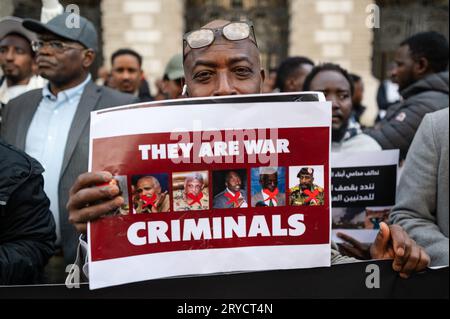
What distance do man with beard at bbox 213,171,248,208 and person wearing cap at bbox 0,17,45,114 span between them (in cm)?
337

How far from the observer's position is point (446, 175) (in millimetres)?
2096

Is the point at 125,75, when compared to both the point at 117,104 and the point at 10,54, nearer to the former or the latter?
the point at 10,54

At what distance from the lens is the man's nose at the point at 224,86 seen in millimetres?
2131

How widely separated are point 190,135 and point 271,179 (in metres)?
0.28

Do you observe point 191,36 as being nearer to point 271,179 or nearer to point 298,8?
point 271,179

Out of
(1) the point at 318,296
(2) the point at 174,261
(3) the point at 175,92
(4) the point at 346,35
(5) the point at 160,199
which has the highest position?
(4) the point at 346,35

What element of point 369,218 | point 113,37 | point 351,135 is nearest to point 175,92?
point 351,135

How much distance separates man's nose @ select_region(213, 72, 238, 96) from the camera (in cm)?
213

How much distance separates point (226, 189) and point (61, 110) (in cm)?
217

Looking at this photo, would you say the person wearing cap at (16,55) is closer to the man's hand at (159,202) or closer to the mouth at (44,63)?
the mouth at (44,63)

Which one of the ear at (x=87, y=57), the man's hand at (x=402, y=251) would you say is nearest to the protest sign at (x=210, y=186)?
the man's hand at (x=402, y=251)

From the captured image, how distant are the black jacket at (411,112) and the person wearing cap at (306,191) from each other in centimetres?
226

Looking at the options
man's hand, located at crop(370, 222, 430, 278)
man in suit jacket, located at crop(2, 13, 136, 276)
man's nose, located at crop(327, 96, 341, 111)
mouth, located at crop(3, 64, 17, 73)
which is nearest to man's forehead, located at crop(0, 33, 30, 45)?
mouth, located at crop(3, 64, 17, 73)

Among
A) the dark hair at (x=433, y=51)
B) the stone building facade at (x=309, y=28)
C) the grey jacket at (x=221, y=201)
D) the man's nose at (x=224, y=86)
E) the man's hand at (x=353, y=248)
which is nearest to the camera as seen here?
the grey jacket at (x=221, y=201)
